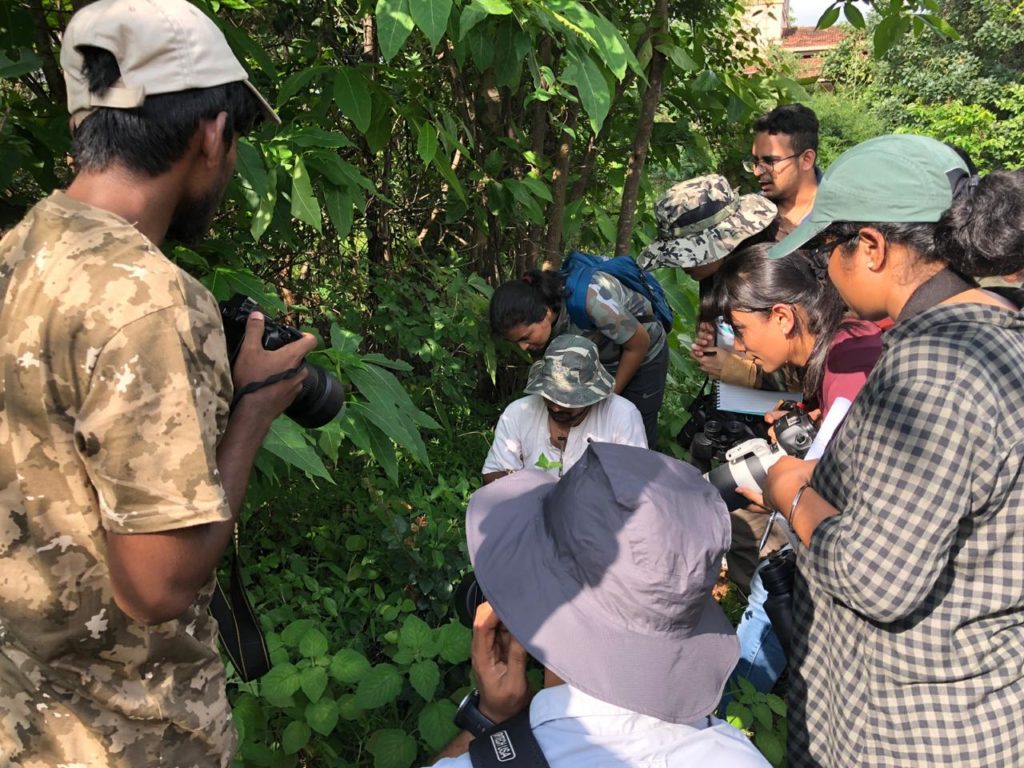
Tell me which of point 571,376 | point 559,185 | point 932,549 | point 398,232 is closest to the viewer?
point 932,549

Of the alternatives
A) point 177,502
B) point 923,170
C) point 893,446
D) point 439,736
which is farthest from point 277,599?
point 923,170

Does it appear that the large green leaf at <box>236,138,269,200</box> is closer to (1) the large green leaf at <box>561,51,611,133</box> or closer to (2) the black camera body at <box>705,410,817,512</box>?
(1) the large green leaf at <box>561,51,611,133</box>

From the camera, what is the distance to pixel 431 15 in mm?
1798

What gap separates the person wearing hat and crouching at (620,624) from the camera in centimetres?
122

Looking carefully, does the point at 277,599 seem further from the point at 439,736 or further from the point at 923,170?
the point at 923,170

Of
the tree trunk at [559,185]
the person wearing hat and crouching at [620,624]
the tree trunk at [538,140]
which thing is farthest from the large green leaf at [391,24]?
the tree trunk at [559,185]

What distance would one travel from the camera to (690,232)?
304 centimetres

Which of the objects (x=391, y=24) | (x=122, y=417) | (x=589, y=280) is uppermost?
(x=391, y=24)

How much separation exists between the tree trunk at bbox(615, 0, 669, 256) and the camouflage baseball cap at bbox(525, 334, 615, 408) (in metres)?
1.23

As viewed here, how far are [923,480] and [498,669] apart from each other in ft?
2.47

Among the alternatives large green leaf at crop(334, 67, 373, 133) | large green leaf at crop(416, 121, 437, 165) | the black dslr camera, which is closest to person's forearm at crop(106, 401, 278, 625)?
the black dslr camera

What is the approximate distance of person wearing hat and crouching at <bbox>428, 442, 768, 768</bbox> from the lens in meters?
1.22

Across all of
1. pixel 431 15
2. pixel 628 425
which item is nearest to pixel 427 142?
pixel 431 15

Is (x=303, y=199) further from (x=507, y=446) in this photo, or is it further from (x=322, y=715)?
(x=507, y=446)
